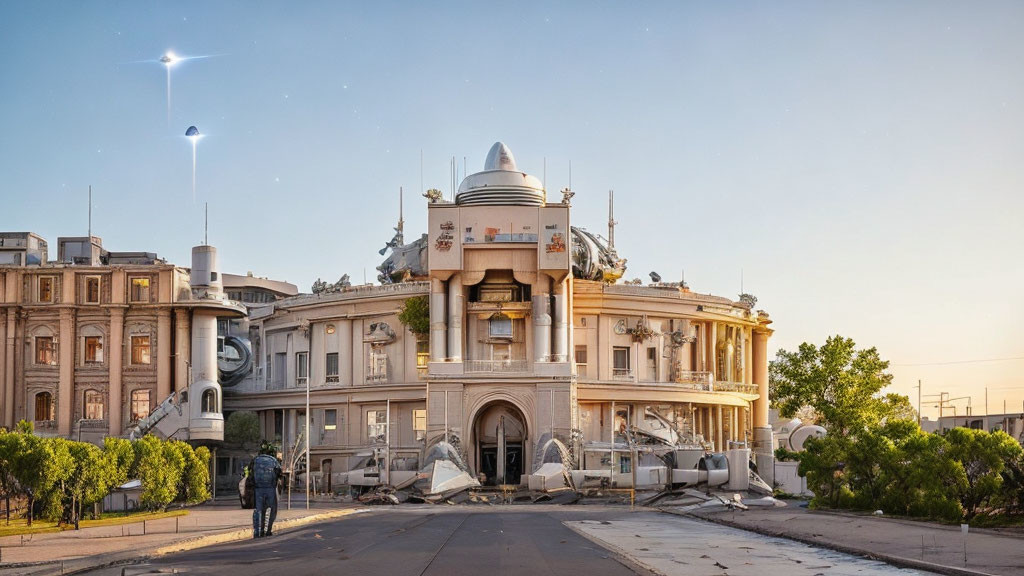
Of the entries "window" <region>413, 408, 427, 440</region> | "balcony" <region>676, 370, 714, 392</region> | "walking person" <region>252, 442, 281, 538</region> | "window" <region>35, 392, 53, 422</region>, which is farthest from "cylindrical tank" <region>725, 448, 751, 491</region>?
"window" <region>35, 392, 53, 422</region>

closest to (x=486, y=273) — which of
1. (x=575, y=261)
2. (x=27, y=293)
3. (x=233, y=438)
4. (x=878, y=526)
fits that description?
(x=575, y=261)

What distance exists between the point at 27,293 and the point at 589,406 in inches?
1535

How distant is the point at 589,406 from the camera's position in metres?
83.8

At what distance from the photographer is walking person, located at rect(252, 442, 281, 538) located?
29141 millimetres

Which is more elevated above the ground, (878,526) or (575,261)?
(575,261)

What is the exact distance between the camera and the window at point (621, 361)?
8588 centimetres

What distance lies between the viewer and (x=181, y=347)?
3061 inches

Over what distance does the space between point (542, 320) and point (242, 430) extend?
25.9 m

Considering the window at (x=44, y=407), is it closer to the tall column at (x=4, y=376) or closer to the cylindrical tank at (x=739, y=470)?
the tall column at (x=4, y=376)

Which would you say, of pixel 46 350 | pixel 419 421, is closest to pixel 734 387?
pixel 419 421

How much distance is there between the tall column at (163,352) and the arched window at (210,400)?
1.24 m

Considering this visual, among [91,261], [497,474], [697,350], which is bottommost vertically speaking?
[497,474]

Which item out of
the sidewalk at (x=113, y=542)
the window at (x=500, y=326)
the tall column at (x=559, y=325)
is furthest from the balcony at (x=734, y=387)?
the sidewalk at (x=113, y=542)

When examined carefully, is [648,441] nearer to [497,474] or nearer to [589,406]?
[589,406]
